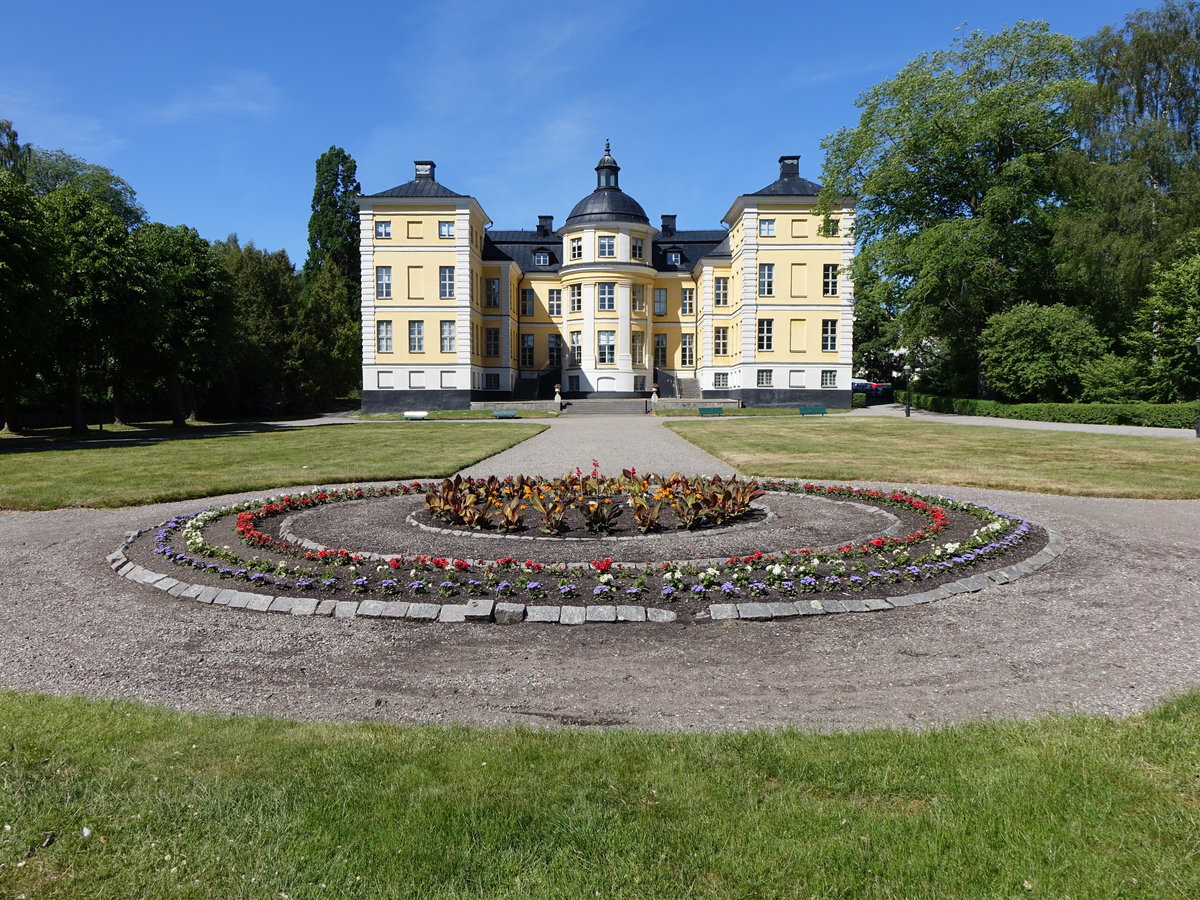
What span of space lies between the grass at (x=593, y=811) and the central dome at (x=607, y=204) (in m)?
51.8

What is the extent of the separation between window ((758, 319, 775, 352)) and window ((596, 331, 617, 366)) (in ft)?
34.6

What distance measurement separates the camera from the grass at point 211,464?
13492mm

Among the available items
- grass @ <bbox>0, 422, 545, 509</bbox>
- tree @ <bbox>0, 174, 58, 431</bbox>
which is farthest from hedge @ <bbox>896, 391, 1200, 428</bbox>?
tree @ <bbox>0, 174, 58, 431</bbox>

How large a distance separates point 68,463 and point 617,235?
133ft

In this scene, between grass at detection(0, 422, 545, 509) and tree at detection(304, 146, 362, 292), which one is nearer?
grass at detection(0, 422, 545, 509)

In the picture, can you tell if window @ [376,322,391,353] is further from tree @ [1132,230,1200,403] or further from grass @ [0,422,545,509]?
tree @ [1132,230,1200,403]

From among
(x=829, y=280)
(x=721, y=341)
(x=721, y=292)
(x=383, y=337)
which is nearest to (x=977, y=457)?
(x=829, y=280)

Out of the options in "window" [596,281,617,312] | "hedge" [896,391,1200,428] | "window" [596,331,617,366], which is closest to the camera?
"hedge" [896,391,1200,428]

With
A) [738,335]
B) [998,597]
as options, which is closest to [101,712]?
[998,597]

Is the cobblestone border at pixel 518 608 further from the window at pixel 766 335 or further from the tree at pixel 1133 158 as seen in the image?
the window at pixel 766 335

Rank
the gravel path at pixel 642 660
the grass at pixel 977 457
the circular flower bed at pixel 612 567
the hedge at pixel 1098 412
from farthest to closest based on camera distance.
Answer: the hedge at pixel 1098 412 < the grass at pixel 977 457 < the circular flower bed at pixel 612 567 < the gravel path at pixel 642 660

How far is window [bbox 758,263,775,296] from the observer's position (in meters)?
48.9

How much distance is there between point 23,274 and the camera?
23.4 meters

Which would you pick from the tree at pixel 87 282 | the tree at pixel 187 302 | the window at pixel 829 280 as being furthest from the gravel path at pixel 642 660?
the window at pixel 829 280
